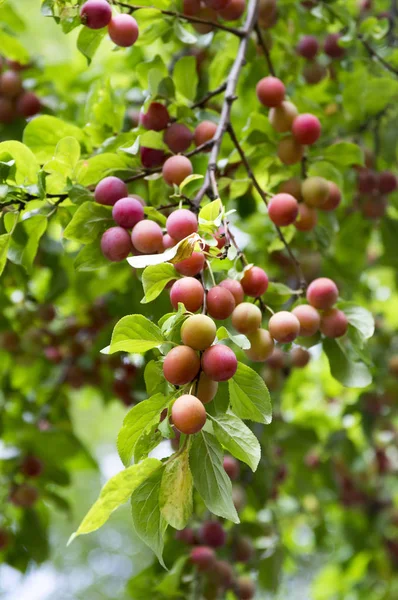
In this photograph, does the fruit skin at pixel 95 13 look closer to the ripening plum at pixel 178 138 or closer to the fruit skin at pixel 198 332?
the ripening plum at pixel 178 138

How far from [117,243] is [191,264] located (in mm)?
124

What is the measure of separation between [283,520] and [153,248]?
147cm

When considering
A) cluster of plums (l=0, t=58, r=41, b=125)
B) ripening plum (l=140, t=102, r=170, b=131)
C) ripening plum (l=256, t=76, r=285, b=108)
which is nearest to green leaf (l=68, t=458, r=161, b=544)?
ripening plum (l=140, t=102, r=170, b=131)

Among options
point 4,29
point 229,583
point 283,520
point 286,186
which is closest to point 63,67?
point 4,29

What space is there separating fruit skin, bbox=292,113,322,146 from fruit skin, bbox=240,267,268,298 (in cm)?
28

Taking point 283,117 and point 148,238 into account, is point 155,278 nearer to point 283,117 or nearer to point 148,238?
point 148,238

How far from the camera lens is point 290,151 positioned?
95cm

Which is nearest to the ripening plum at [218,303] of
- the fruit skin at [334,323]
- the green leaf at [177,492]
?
the green leaf at [177,492]

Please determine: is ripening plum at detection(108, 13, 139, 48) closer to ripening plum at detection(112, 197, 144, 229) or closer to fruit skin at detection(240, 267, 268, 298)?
ripening plum at detection(112, 197, 144, 229)

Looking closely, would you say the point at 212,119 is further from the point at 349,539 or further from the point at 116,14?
the point at 349,539

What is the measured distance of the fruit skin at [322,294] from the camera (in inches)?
32.1

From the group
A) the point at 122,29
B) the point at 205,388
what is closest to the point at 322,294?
the point at 205,388

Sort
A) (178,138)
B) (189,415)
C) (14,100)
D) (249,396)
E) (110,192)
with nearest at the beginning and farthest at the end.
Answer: (189,415)
(249,396)
(110,192)
(178,138)
(14,100)

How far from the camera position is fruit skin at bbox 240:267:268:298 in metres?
0.74
